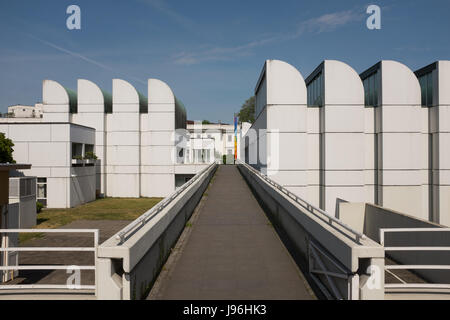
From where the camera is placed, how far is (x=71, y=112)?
3669cm

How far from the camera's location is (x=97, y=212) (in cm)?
2816

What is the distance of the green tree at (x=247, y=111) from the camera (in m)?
78.1

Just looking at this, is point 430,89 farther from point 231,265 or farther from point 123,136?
point 123,136

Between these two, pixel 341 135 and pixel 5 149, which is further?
pixel 5 149

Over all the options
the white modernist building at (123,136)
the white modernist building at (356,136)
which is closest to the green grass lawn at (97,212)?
the white modernist building at (123,136)

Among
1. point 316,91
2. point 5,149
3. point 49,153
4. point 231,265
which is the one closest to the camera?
point 231,265

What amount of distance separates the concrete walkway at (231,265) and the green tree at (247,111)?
6801cm

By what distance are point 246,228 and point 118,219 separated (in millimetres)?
17727

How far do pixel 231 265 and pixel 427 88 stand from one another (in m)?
22.4

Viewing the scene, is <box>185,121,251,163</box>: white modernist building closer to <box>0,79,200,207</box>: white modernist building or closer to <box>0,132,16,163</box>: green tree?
<box>0,79,200,207</box>: white modernist building

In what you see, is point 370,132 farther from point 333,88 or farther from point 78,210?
point 78,210

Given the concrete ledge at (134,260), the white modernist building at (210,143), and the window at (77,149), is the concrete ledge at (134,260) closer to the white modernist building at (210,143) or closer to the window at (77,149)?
the window at (77,149)

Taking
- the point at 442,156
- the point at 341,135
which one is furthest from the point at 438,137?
the point at 341,135
